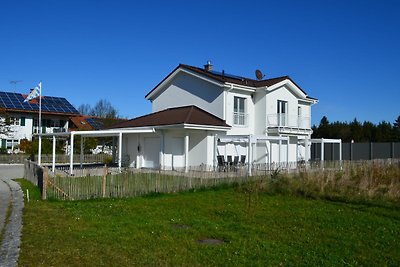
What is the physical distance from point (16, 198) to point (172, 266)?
387 inches

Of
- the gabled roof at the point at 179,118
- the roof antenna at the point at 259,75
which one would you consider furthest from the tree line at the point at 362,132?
the gabled roof at the point at 179,118

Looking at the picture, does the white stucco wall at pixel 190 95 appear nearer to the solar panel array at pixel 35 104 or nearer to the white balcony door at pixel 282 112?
the white balcony door at pixel 282 112

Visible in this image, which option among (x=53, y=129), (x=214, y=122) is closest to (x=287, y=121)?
(x=214, y=122)

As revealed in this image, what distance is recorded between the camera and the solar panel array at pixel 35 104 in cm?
5119

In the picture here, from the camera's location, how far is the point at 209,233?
840cm

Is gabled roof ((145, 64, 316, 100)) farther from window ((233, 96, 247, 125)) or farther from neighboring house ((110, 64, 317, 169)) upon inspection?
window ((233, 96, 247, 125))

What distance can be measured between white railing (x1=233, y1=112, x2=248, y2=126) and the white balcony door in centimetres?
255

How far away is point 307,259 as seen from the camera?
21.5ft

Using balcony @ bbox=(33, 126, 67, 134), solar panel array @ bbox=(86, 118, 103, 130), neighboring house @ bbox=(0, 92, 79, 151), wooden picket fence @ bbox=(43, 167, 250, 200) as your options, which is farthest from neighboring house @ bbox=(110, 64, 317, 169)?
solar panel array @ bbox=(86, 118, 103, 130)

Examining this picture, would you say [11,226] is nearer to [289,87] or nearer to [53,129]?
[289,87]

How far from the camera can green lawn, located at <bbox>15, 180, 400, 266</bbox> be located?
6.58 m

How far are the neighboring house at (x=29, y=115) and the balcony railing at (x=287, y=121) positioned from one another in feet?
107

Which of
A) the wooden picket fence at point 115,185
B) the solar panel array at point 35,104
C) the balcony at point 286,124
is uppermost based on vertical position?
the solar panel array at point 35,104

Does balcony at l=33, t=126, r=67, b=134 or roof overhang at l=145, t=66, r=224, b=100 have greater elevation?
roof overhang at l=145, t=66, r=224, b=100
